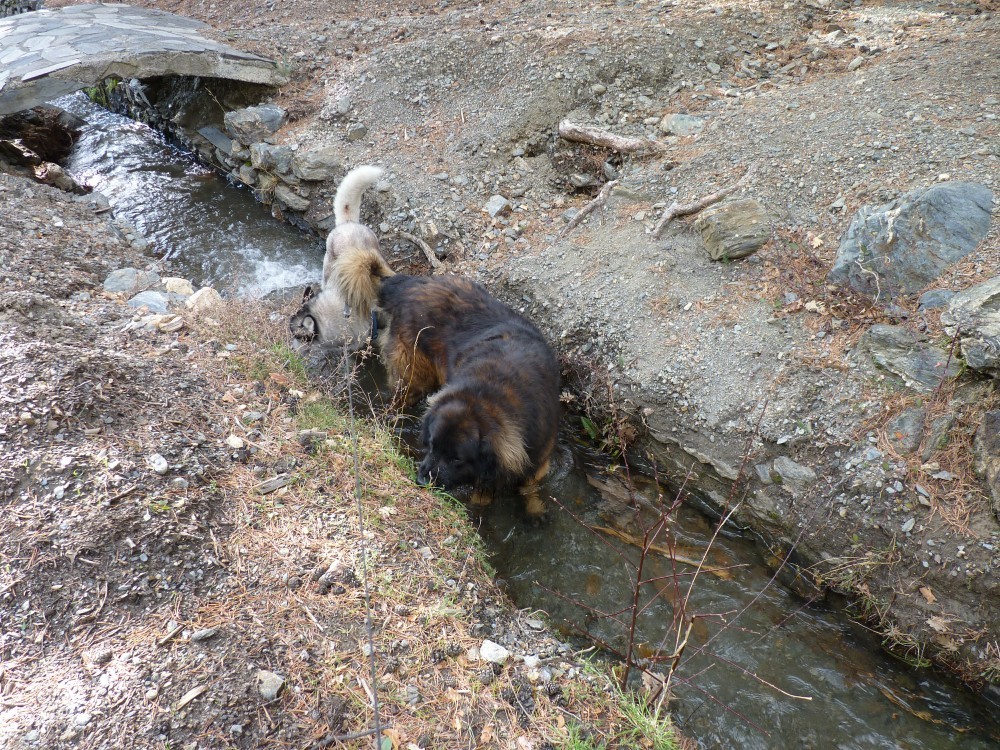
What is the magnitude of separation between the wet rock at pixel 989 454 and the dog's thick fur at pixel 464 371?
253cm

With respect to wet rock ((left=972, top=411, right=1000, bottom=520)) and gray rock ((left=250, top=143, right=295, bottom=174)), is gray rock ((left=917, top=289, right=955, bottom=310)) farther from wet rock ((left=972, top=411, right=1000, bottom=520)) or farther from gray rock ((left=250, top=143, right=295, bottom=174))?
gray rock ((left=250, top=143, right=295, bottom=174))

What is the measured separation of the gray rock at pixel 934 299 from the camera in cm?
423

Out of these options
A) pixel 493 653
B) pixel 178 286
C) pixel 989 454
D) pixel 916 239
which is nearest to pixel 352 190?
pixel 178 286

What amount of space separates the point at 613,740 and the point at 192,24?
10.8 metres

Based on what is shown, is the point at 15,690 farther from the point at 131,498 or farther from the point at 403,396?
the point at 403,396

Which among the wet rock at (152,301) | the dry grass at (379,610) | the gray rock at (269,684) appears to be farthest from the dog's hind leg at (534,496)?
the wet rock at (152,301)

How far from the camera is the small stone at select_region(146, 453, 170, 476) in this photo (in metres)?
3.47

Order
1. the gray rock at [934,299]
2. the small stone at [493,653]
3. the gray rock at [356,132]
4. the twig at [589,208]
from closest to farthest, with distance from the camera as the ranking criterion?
the small stone at [493,653], the gray rock at [934,299], the twig at [589,208], the gray rock at [356,132]

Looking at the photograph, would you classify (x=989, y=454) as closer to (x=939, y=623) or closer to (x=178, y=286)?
(x=939, y=623)

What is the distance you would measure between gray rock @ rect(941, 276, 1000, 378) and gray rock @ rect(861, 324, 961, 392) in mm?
155

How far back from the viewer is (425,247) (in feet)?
21.0

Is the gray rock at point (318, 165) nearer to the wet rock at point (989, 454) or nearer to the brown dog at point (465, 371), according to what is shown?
the brown dog at point (465, 371)

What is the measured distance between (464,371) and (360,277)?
1437 mm

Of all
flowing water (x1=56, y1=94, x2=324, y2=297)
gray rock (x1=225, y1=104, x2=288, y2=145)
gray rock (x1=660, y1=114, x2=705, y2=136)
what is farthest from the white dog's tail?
gray rock (x1=660, y1=114, x2=705, y2=136)
